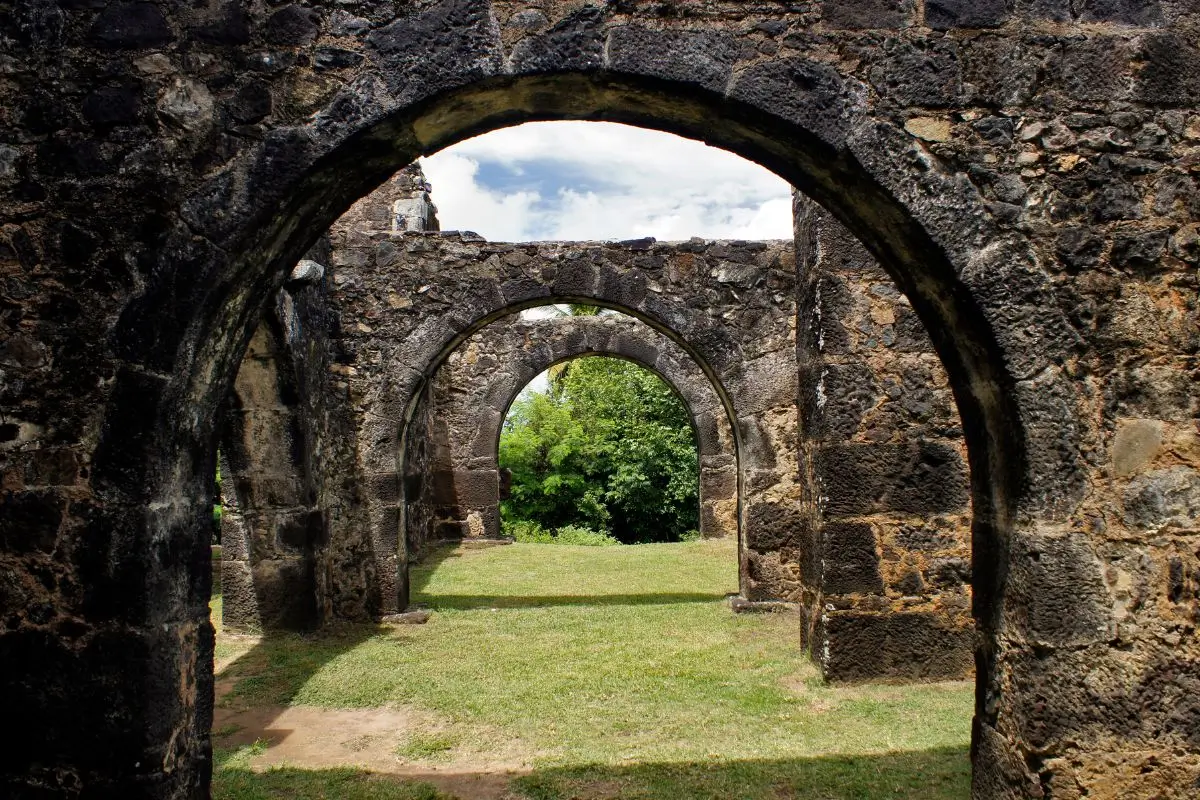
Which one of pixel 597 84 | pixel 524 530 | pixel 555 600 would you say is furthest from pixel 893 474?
pixel 524 530

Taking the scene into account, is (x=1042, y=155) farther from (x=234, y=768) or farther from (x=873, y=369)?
(x=234, y=768)

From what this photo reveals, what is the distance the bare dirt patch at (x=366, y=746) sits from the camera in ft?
13.7

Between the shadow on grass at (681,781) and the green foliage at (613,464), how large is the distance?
43.1 ft

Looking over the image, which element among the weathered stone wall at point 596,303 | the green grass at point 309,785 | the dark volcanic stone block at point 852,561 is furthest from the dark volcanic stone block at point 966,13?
the weathered stone wall at point 596,303

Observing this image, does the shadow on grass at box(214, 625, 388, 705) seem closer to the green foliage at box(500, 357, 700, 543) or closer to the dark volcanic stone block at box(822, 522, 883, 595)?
the dark volcanic stone block at box(822, 522, 883, 595)

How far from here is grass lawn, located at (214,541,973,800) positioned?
4066mm

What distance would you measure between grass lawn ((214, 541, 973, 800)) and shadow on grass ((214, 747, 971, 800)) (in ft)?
0.04

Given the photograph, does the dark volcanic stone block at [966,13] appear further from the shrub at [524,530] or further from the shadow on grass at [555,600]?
the shrub at [524,530]

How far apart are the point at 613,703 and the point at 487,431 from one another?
798 cm

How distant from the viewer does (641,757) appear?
14.2 feet

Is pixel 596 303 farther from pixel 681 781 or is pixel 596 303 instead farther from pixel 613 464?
pixel 613 464

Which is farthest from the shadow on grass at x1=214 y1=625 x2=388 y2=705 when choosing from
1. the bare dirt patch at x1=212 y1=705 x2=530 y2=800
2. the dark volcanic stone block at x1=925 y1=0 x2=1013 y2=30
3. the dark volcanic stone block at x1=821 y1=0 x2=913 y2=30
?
the dark volcanic stone block at x1=925 y1=0 x2=1013 y2=30

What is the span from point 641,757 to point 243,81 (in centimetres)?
334

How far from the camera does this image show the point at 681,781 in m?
4.02
